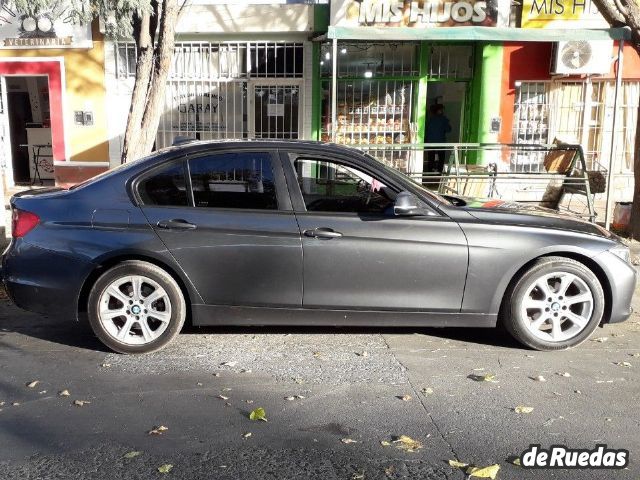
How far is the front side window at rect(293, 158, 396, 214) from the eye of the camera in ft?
16.0

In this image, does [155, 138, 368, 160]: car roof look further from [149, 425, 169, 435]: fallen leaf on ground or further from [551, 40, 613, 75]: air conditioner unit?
[551, 40, 613, 75]: air conditioner unit

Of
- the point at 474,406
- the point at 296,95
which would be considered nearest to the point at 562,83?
the point at 296,95

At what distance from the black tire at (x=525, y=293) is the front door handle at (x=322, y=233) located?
1389 millimetres

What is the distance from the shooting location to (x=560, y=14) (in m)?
11.9

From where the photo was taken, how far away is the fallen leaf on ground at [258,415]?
381 cm

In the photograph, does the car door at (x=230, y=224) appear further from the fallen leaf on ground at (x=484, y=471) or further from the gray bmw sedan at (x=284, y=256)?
the fallen leaf on ground at (x=484, y=471)

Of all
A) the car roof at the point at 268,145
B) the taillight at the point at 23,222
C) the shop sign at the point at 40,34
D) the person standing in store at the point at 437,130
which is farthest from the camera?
the person standing in store at the point at 437,130

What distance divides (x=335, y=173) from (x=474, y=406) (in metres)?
2.02

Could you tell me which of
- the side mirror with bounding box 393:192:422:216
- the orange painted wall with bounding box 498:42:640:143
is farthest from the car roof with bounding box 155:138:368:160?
the orange painted wall with bounding box 498:42:640:143

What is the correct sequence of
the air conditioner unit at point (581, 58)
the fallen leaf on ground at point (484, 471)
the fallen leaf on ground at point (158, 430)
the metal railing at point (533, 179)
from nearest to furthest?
the fallen leaf on ground at point (484, 471)
the fallen leaf on ground at point (158, 430)
the metal railing at point (533, 179)
the air conditioner unit at point (581, 58)

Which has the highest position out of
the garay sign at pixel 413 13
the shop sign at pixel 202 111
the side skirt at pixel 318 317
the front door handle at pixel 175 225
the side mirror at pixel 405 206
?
the garay sign at pixel 413 13

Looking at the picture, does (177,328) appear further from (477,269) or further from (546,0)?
(546,0)

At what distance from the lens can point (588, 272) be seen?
4863 millimetres

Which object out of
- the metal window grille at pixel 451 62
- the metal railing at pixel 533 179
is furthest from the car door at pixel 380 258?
the metal window grille at pixel 451 62
